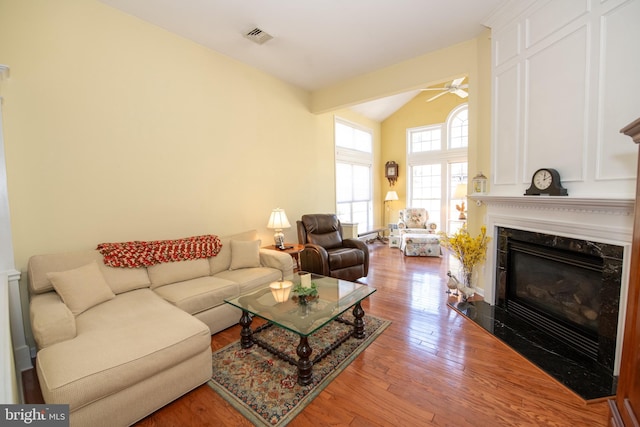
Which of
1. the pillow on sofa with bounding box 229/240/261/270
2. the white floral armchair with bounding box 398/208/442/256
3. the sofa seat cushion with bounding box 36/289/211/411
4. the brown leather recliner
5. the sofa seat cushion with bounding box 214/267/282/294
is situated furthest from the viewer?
the white floral armchair with bounding box 398/208/442/256

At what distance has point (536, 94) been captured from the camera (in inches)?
94.7

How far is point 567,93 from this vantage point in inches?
84.4

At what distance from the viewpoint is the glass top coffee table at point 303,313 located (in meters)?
1.84

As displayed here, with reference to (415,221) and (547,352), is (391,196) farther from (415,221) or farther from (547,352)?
(547,352)

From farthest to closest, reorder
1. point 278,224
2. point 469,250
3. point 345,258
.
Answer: point 278,224 → point 345,258 → point 469,250

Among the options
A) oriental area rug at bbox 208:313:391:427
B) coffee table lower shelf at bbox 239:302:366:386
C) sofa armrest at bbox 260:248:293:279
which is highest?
sofa armrest at bbox 260:248:293:279

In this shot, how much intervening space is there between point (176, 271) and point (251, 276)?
2.46 feet

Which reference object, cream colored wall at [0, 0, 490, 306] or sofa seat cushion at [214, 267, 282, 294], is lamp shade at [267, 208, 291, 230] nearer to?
cream colored wall at [0, 0, 490, 306]

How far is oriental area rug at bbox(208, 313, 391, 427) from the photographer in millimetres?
1658

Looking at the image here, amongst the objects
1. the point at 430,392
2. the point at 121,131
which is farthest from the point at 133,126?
the point at 430,392

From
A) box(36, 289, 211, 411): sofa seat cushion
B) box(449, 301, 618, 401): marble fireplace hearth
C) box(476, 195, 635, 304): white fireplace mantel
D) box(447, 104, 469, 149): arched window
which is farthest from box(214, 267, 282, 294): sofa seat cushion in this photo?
box(447, 104, 469, 149): arched window

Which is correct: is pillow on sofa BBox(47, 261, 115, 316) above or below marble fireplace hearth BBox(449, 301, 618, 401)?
above

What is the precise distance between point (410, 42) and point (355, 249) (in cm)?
278

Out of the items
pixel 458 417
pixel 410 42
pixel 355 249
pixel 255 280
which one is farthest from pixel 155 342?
pixel 410 42
